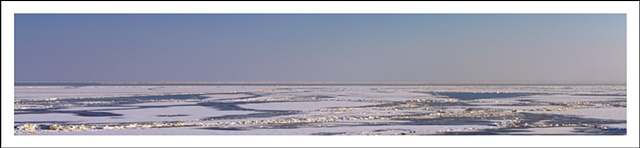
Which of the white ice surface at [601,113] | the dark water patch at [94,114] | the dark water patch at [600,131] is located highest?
the dark water patch at [94,114]

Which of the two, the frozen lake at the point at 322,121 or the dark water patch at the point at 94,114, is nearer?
the frozen lake at the point at 322,121

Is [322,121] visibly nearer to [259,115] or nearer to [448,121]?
[259,115]

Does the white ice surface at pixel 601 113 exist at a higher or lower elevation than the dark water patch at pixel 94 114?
lower

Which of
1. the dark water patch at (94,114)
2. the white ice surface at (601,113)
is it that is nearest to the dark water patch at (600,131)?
the white ice surface at (601,113)

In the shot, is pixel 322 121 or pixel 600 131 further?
pixel 322 121

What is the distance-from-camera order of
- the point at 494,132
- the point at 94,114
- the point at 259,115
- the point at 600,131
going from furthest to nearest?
1. the point at 94,114
2. the point at 259,115
3. the point at 600,131
4. the point at 494,132

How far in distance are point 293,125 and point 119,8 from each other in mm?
2621

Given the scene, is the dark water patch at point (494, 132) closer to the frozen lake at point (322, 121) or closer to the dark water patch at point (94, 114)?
the frozen lake at point (322, 121)

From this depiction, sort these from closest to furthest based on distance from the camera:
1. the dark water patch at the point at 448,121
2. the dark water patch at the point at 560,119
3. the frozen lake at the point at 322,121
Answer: the frozen lake at the point at 322,121 → the dark water patch at the point at 448,121 → the dark water patch at the point at 560,119

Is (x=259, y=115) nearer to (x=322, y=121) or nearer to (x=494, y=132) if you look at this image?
(x=322, y=121)

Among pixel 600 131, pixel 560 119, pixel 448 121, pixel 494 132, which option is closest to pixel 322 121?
pixel 448 121

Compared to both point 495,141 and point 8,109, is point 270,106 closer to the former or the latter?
point 8,109

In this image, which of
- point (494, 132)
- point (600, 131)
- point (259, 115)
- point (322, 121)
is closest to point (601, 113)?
point (600, 131)

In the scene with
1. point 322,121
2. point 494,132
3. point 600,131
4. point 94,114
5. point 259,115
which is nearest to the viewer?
point 494,132
